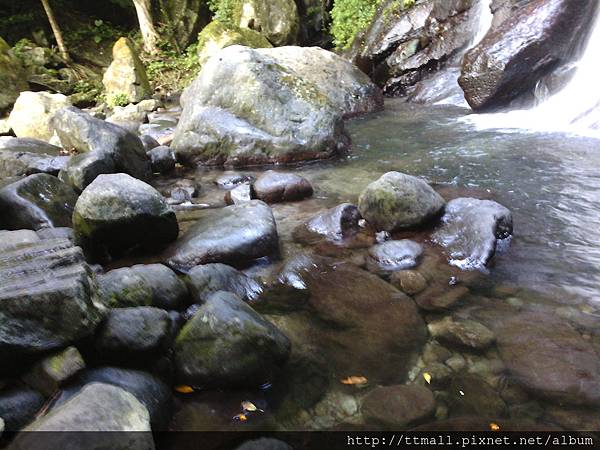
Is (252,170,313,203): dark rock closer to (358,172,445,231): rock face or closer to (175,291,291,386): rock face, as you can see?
(358,172,445,231): rock face

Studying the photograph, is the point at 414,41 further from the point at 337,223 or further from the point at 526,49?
the point at 337,223

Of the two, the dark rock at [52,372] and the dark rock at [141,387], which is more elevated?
the dark rock at [52,372]

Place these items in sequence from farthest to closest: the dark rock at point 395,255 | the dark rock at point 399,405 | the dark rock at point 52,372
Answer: the dark rock at point 395,255, the dark rock at point 399,405, the dark rock at point 52,372

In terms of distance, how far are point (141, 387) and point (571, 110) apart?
8.48 metres

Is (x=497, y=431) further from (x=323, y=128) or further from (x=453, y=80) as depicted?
(x=453, y=80)

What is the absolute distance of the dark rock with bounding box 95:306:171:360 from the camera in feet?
7.97

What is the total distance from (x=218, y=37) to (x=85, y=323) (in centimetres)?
1531

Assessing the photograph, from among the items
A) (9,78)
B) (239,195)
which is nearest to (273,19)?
(9,78)

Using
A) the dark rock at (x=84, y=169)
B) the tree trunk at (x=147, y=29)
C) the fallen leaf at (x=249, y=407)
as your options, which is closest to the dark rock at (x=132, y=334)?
the fallen leaf at (x=249, y=407)

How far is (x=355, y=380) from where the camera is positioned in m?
2.64

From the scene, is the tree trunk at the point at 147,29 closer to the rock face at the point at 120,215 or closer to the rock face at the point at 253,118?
the rock face at the point at 253,118

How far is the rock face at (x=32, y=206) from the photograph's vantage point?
14.2 feet

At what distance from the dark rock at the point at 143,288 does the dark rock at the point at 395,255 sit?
5.55ft

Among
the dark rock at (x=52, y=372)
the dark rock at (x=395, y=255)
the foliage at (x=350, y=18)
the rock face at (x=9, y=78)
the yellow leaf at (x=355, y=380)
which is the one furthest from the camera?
the foliage at (x=350, y=18)
